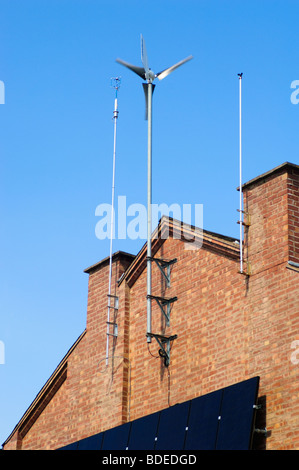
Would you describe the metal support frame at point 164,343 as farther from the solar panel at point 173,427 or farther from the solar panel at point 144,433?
the solar panel at point 173,427

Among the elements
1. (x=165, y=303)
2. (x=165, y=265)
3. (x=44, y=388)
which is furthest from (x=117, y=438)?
(x=44, y=388)

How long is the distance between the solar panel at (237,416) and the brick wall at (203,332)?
439 mm

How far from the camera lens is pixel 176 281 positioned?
31.6 meters

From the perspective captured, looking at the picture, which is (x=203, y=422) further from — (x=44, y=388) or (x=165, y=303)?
(x=44, y=388)

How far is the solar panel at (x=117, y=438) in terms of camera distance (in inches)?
1212

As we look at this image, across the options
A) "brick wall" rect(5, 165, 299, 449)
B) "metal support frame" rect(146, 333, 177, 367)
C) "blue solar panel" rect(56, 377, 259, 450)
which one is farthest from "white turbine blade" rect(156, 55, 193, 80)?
"blue solar panel" rect(56, 377, 259, 450)

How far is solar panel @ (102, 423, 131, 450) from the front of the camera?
101 feet

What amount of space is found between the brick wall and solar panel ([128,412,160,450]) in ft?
2.29

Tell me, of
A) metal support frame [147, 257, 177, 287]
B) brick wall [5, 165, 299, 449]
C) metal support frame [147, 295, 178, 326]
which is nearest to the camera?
brick wall [5, 165, 299, 449]

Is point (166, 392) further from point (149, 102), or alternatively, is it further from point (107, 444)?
point (149, 102)

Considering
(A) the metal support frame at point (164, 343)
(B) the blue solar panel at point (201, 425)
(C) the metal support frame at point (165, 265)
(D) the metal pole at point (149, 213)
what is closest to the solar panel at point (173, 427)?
(B) the blue solar panel at point (201, 425)

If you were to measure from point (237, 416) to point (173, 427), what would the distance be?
8.66 feet

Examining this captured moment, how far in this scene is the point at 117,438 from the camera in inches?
1228

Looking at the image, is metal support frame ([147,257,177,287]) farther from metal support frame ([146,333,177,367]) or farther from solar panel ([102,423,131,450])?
solar panel ([102,423,131,450])
